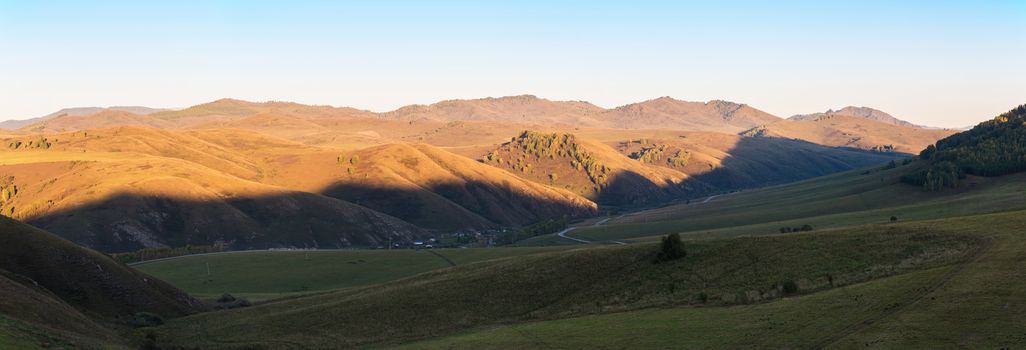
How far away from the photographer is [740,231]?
195875mm

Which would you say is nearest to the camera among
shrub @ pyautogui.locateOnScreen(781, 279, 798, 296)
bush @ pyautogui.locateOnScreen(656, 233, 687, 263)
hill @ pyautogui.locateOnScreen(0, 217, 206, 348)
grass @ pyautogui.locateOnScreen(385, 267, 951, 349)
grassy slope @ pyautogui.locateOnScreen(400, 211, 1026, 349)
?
grassy slope @ pyautogui.locateOnScreen(400, 211, 1026, 349)

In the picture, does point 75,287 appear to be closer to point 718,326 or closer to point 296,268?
point 296,268

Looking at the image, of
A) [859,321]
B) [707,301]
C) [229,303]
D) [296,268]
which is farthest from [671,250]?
[296,268]

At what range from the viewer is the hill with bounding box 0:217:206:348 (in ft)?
226

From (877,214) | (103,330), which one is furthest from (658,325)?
(877,214)

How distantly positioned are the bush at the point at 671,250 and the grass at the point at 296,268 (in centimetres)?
7977

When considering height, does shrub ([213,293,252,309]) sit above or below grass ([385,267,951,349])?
below

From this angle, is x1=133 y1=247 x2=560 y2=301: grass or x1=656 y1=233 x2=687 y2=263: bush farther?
x1=133 y1=247 x2=560 y2=301: grass

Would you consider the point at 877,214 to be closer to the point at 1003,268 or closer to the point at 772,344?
the point at 1003,268

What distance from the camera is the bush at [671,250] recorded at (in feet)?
277

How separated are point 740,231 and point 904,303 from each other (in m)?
147

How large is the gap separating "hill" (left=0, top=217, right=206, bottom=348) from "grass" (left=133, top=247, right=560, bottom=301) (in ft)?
118

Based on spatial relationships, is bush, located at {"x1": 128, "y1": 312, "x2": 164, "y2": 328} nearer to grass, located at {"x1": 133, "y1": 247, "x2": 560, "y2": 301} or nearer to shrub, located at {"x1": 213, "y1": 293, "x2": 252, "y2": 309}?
shrub, located at {"x1": 213, "y1": 293, "x2": 252, "y2": 309}

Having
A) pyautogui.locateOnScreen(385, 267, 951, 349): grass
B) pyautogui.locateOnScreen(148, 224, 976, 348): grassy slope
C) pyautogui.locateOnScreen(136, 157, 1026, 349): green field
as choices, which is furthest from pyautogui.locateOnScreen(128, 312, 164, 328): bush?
pyautogui.locateOnScreen(385, 267, 951, 349): grass
